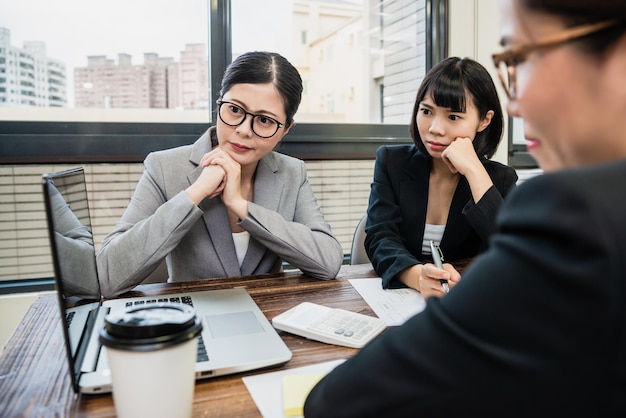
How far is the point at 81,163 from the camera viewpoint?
2.14 m

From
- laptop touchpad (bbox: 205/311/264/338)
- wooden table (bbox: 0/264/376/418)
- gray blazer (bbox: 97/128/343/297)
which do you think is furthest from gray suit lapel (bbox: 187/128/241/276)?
laptop touchpad (bbox: 205/311/264/338)

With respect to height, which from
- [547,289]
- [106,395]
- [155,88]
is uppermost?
[155,88]

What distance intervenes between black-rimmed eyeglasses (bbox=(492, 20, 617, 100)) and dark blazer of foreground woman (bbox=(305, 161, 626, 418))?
124 millimetres

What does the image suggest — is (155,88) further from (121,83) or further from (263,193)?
(263,193)

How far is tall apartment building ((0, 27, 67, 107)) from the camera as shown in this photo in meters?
2.05

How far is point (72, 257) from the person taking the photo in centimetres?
81

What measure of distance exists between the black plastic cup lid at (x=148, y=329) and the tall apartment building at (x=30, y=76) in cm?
191

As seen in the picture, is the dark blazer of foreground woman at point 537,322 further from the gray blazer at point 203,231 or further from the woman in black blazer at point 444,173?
the woman in black blazer at point 444,173

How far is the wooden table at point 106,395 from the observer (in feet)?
2.16

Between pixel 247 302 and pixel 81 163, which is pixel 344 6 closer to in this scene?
pixel 81 163

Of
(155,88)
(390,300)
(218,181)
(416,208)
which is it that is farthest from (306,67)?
(390,300)

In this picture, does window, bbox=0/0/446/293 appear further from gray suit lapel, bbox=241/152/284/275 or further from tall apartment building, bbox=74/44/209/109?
gray suit lapel, bbox=241/152/284/275

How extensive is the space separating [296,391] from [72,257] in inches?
17.6

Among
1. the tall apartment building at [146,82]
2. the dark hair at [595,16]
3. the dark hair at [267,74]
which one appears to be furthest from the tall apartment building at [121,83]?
the dark hair at [595,16]
